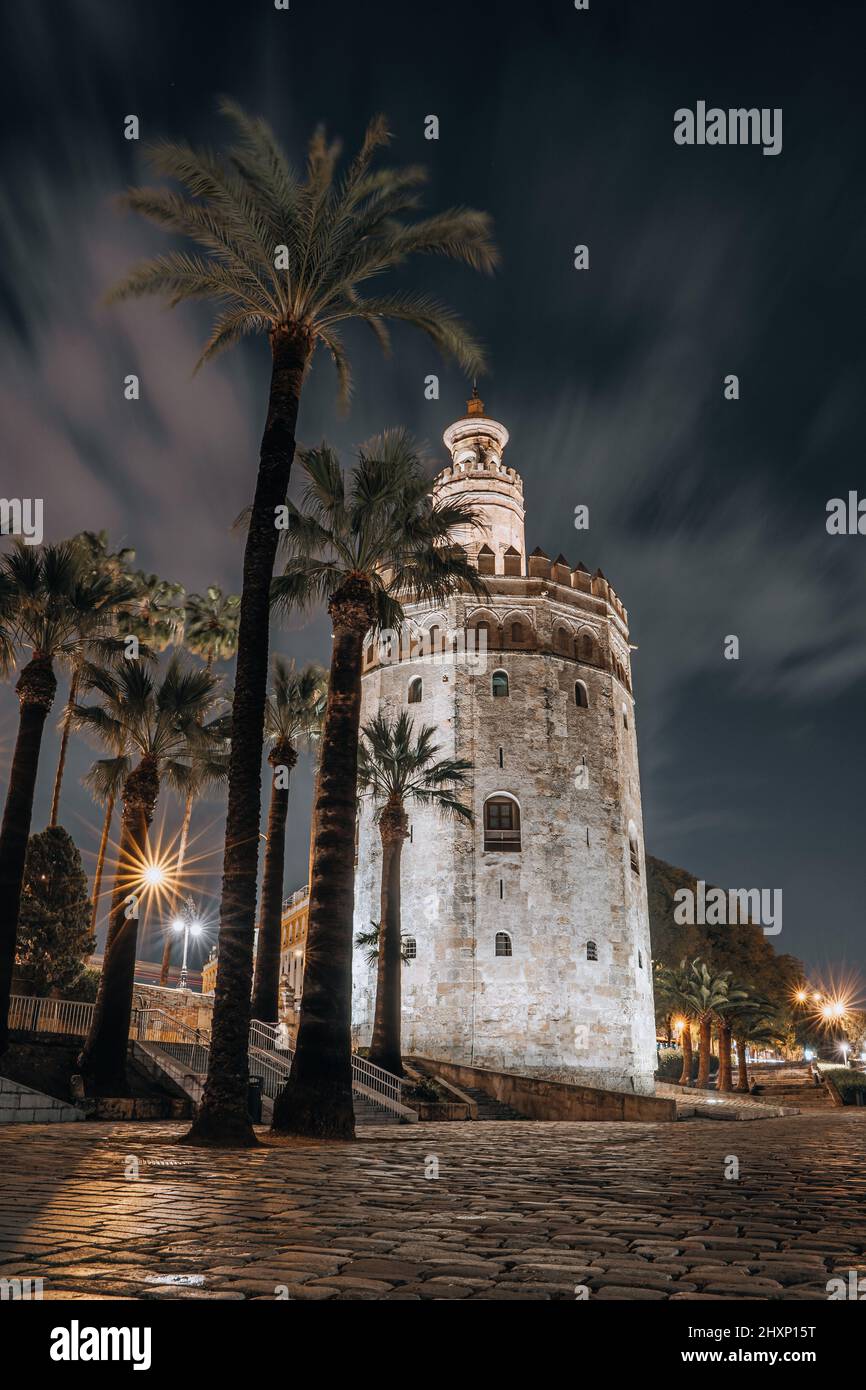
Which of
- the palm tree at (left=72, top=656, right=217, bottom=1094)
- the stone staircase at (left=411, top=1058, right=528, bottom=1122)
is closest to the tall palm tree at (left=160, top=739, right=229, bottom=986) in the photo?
the palm tree at (left=72, top=656, right=217, bottom=1094)

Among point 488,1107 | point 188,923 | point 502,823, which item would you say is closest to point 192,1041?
point 488,1107

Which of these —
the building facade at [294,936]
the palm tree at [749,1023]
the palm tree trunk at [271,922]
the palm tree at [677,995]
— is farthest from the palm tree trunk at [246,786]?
the building facade at [294,936]

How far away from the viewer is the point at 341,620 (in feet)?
52.3

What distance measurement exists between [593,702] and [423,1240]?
110ft

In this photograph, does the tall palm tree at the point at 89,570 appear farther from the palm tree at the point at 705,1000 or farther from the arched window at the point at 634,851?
the palm tree at the point at 705,1000

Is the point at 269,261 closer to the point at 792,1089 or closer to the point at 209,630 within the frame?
the point at 209,630

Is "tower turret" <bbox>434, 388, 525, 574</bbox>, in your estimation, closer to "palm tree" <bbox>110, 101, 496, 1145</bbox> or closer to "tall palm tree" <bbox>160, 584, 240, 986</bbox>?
"tall palm tree" <bbox>160, 584, 240, 986</bbox>

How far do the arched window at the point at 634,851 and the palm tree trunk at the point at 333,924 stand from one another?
2367 centimetres

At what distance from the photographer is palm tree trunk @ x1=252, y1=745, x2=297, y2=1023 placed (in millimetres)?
24188

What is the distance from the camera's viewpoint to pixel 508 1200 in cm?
588

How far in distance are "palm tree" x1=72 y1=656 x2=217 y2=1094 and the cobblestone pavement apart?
10.8m

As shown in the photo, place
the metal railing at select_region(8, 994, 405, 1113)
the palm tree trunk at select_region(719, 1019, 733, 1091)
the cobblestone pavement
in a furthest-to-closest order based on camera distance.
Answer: the palm tree trunk at select_region(719, 1019, 733, 1091) → the metal railing at select_region(8, 994, 405, 1113) → the cobblestone pavement

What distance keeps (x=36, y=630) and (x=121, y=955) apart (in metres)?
7.24

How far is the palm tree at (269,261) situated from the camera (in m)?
12.7
